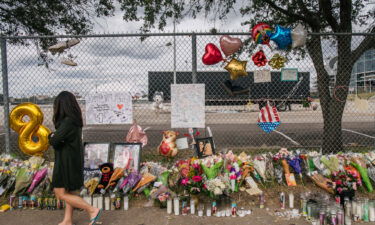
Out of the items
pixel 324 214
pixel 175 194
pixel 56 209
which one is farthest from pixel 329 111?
pixel 56 209

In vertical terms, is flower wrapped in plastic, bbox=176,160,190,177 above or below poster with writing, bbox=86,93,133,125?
below

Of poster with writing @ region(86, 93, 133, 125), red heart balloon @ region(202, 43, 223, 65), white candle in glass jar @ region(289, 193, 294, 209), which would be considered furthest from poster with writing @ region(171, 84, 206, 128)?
white candle in glass jar @ region(289, 193, 294, 209)

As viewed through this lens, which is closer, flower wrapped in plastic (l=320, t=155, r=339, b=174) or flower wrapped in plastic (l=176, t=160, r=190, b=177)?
flower wrapped in plastic (l=176, t=160, r=190, b=177)

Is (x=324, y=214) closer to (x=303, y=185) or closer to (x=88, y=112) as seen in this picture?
(x=303, y=185)

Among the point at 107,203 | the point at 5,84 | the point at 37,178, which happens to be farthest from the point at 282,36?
the point at 5,84

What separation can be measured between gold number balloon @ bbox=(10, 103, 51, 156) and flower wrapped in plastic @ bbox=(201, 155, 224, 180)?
8.08 ft

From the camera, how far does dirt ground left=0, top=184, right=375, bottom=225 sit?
3369 millimetres

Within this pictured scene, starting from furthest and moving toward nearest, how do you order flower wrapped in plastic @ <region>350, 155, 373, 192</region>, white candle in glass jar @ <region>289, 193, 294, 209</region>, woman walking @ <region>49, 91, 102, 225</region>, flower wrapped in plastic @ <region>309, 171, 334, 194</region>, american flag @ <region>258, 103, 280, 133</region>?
american flag @ <region>258, 103, 280, 133</region> → flower wrapped in plastic @ <region>350, 155, 373, 192</region> → flower wrapped in plastic @ <region>309, 171, 334, 194</region> → white candle in glass jar @ <region>289, 193, 294, 209</region> → woman walking @ <region>49, 91, 102, 225</region>

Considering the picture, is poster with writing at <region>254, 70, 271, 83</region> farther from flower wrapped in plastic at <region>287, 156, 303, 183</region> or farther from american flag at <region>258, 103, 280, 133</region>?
flower wrapped in plastic at <region>287, 156, 303, 183</region>

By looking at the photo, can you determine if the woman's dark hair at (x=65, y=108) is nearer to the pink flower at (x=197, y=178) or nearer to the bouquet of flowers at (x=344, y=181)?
the pink flower at (x=197, y=178)

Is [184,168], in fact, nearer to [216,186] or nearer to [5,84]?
[216,186]

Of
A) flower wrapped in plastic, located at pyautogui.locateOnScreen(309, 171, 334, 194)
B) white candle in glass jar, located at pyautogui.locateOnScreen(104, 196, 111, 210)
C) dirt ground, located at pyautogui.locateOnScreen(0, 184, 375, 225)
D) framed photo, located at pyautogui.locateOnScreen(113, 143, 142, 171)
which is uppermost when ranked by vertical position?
framed photo, located at pyautogui.locateOnScreen(113, 143, 142, 171)

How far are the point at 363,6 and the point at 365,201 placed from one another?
175 inches

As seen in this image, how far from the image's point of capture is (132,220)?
3420mm
